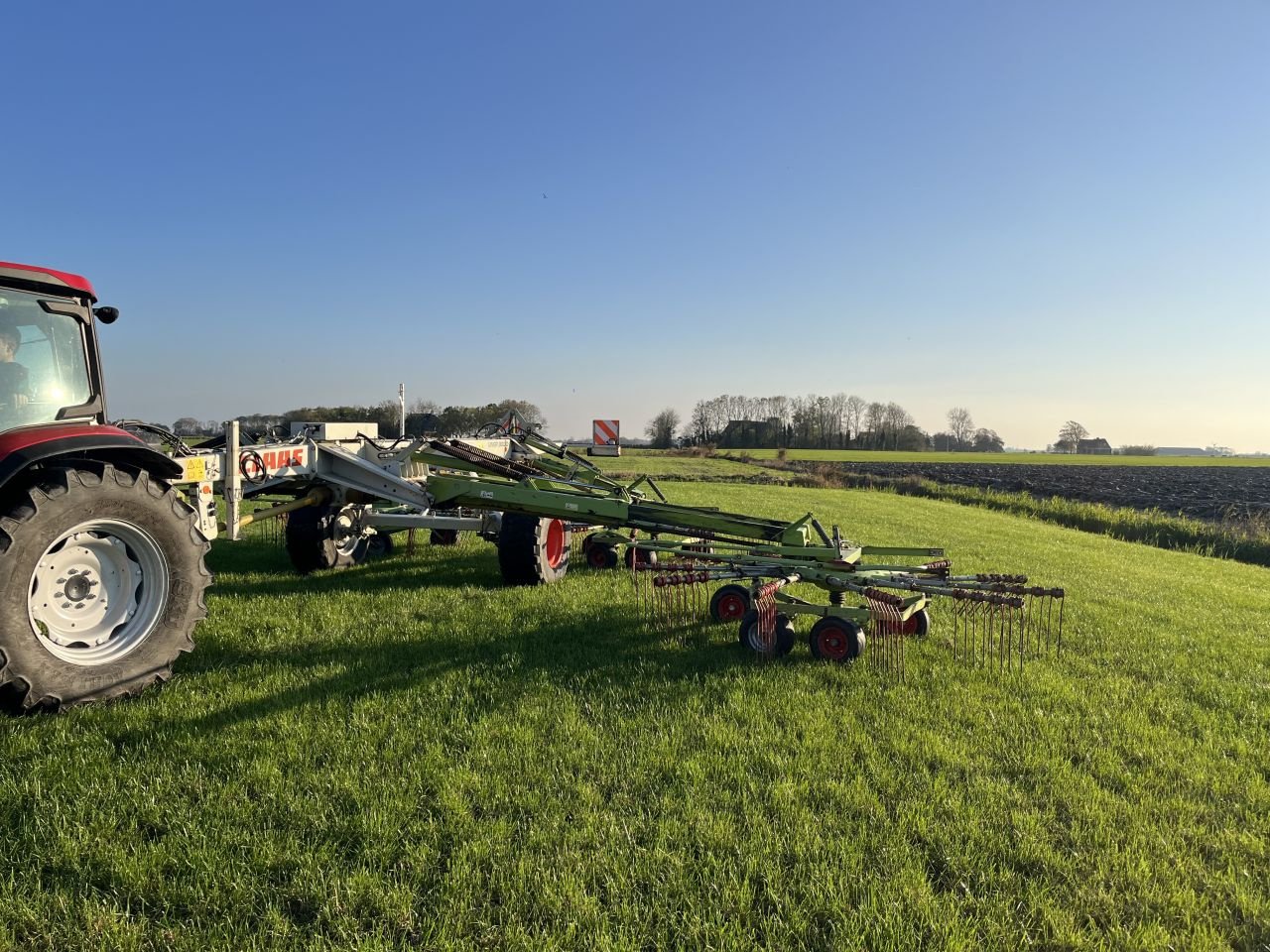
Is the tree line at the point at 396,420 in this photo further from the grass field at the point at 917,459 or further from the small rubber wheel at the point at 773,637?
the grass field at the point at 917,459

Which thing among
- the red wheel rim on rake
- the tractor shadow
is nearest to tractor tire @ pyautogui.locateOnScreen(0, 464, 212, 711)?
the tractor shadow

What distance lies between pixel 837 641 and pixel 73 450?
16.5 ft

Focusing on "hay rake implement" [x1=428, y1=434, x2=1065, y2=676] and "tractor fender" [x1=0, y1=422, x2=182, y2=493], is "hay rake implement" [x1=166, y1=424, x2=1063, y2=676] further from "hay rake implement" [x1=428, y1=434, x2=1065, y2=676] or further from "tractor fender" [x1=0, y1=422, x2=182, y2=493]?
"tractor fender" [x1=0, y1=422, x2=182, y2=493]

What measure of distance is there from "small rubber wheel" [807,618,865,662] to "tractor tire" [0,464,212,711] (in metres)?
4.26

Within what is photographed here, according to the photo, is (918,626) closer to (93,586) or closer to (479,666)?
(479,666)

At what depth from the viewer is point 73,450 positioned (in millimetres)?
3785

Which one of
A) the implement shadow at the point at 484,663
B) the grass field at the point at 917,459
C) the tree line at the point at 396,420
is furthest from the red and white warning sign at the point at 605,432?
the grass field at the point at 917,459

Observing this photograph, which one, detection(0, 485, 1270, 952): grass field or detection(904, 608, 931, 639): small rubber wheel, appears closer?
detection(0, 485, 1270, 952): grass field

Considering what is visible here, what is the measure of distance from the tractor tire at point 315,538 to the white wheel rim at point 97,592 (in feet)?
10.6

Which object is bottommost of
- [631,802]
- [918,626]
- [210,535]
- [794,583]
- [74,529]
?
[631,802]

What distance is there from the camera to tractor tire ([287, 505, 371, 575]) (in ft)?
24.7

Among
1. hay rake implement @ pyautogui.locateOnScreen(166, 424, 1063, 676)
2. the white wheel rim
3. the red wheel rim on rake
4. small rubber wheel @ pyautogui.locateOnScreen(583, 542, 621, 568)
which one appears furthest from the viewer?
small rubber wheel @ pyautogui.locateOnScreen(583, 542, 621, 568)

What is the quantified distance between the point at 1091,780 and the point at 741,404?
95545 mm

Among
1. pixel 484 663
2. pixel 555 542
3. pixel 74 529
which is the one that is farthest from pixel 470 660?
pixel 555 542
